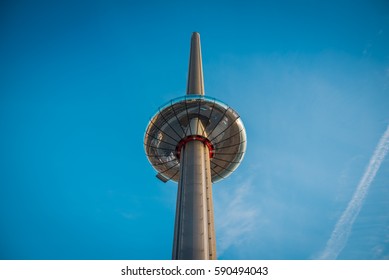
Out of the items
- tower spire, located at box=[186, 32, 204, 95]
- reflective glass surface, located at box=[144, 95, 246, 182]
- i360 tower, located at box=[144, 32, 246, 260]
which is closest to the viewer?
i360 tower, located at box=[144, 32, 246, 260]

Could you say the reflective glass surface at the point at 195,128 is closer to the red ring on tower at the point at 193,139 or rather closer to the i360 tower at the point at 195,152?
the i360 tower at the point at 195,152

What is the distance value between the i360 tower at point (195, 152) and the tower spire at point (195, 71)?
12 centimetres

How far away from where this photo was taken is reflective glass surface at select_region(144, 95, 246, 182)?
25.2m

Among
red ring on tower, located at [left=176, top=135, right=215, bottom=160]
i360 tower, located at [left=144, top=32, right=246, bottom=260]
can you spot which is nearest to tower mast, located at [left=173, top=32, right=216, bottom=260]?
i360 tower, located at [left=144, top=32, right=246, bottom=260]

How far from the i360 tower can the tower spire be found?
0.12 meters

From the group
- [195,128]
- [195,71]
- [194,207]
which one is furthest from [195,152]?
[195,71]

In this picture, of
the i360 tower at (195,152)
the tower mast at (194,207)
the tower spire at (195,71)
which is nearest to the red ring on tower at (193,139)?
the i360 tower at (195,152)

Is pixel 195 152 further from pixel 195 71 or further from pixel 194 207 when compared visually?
pixel 195 71

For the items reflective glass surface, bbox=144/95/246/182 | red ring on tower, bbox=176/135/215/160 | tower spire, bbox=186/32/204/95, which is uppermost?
tower spire, bbox=186/32/204/95

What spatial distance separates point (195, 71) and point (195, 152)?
1488 centimetres

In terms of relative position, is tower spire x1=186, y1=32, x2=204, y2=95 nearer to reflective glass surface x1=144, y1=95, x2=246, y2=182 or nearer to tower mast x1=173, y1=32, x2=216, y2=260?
reflective glass surface x1=144, y1=95, x2=246, y2=182

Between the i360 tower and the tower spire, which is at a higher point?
the tower spire

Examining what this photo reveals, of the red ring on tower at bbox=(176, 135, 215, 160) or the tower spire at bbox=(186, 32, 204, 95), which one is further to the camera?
the tower spire at bbox=(186, 32, 204, 95)

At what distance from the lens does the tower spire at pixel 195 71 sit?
104ft
